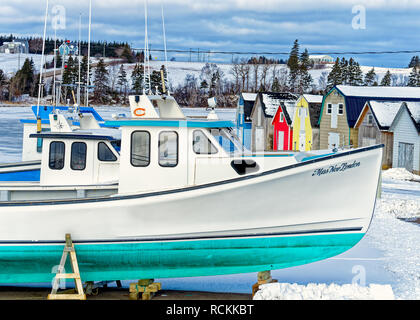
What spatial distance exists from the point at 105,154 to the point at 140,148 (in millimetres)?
1456

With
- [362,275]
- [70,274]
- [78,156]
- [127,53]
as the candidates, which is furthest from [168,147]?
[127,53]

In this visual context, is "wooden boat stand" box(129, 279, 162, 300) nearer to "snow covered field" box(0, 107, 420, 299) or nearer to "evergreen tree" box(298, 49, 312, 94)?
"snow covered field" box(0, 107, 420, 299)

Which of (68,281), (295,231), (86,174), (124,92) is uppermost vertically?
(124,92)

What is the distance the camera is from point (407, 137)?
3150 cm

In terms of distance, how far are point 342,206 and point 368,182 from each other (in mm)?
630

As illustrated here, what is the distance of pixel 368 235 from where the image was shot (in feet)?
52.4

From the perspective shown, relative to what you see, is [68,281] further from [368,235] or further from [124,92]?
[124,92]

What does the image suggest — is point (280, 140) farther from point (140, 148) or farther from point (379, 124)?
point (140, 148)

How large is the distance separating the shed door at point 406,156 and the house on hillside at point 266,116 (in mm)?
13547

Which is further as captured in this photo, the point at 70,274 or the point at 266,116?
the point at 266,116

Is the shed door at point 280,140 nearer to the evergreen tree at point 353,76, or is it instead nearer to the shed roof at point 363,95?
the shed roof at point 363,95

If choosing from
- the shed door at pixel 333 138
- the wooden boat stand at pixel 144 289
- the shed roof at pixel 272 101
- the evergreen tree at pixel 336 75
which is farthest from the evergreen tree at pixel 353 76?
the wooden boat stand at pixel 144 289
